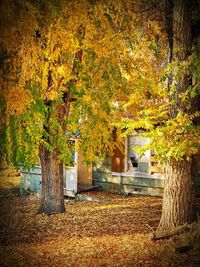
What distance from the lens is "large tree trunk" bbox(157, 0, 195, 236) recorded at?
927cm

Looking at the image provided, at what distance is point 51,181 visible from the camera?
536 inches

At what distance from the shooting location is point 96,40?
1117cm

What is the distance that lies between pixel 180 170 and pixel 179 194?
0.62 m

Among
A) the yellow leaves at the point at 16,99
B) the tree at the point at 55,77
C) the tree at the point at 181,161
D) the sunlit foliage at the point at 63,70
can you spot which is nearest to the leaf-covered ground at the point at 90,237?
the tree at the point at 181,161

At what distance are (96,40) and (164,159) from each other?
14.6ft

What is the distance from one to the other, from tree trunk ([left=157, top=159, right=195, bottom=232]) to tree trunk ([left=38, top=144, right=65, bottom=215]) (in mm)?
5249

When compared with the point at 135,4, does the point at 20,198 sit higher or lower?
lower

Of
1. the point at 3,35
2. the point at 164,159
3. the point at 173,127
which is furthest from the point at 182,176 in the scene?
the point at 3,35

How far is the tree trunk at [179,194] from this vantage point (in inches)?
366

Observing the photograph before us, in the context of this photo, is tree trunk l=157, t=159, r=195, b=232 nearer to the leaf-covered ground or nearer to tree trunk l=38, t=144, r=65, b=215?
the leaf-covered ground

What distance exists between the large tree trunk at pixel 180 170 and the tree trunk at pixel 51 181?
529cm

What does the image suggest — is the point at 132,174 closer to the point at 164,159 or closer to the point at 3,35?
the point at 164,159

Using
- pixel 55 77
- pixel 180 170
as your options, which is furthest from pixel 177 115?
pixel 55 77

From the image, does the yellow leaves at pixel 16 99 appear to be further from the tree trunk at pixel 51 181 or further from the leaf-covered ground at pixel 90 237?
the leaf-covered ground at pixel 90 237
